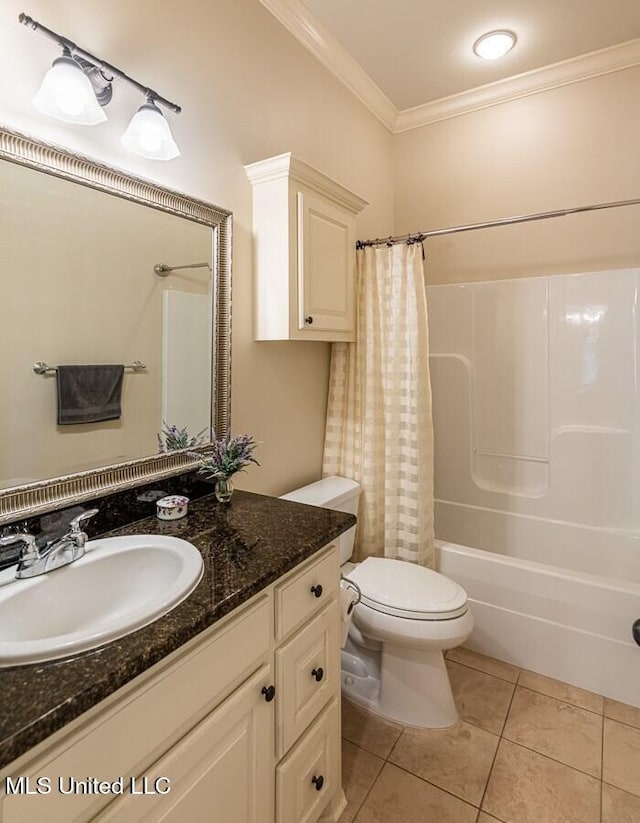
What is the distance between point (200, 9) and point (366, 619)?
2.14 m

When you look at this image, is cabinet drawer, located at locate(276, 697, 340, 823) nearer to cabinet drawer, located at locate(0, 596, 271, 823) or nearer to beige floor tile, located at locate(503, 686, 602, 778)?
cabinet drawer, located at locate(0, 596, 271, 823)

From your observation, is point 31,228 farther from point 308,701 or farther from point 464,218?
point 464,218

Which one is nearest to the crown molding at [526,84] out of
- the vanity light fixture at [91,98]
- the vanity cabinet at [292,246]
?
the vanity cabinet at [292,246]

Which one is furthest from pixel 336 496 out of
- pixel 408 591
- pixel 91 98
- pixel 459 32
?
pixel 459 32

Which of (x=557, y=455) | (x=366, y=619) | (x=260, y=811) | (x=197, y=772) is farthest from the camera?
(x=557, y=455)

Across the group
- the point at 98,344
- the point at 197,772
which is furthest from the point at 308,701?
the point at 98,344

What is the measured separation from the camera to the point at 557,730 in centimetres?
163

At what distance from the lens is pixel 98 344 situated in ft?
4.01

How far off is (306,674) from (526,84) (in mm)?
2889

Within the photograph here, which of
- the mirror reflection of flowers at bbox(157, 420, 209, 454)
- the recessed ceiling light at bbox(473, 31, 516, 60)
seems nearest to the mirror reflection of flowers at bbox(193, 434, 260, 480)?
the mirror reflection of flowers at bbox(157, 420, 209, 454)

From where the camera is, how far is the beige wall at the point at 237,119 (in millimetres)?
1137

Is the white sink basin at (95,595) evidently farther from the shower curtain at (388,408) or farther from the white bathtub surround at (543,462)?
the white bathtub surround at (543,462)

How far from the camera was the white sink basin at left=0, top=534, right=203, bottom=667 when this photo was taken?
28.6 inches

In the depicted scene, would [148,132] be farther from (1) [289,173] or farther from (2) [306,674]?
(2) [306,674]
